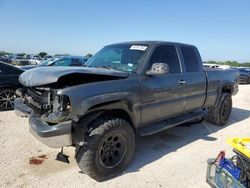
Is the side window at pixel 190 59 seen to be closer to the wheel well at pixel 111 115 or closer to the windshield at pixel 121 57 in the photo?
the windshield at pixel 121 57

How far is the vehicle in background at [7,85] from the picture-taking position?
6.93m

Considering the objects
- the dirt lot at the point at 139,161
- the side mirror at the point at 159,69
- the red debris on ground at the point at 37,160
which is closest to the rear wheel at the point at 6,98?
the dirt lot at the point at 139,161

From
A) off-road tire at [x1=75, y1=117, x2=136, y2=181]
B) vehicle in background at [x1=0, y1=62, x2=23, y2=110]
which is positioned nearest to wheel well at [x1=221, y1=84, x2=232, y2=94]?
off-road tire at [x1=75, y1=117, x2=136, y2=181]

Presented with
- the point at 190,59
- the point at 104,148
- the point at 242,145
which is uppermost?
the point at 190,59

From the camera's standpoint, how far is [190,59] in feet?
17.3

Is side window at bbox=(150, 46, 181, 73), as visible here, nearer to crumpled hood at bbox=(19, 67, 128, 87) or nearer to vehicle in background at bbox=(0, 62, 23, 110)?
crumpled hood at bbox=(19, 67, 128, 87)

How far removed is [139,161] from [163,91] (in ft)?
4.13

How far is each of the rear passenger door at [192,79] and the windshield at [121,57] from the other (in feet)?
3.83

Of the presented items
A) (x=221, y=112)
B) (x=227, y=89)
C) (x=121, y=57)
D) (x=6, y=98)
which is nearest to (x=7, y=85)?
(x=6, y=98)

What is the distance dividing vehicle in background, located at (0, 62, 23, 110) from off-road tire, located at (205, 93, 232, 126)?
214 inches

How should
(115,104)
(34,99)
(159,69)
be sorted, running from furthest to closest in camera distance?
(159,69) → (34,99) → (115,104)

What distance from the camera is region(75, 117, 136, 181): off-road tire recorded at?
3295 mm

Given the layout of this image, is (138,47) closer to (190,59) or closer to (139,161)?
(190,59)

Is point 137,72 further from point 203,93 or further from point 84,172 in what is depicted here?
point 203,93
